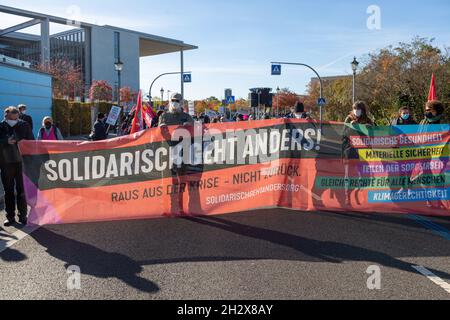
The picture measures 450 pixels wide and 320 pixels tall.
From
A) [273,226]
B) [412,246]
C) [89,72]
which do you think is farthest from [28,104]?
[89,72]

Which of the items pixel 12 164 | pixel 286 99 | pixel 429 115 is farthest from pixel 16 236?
pixel 286 99

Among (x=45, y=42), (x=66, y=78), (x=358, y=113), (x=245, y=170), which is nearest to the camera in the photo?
(x=245, y=170)

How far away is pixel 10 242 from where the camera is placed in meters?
6.48

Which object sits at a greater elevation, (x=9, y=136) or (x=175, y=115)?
(x=175, y=115)

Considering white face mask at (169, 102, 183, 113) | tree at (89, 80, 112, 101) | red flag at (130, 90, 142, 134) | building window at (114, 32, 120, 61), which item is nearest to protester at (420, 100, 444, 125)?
white face mask at (169, 102, 183, 113)

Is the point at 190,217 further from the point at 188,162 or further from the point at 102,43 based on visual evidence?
the point at 102,43

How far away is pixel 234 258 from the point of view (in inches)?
221

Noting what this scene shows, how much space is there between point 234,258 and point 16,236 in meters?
3.18

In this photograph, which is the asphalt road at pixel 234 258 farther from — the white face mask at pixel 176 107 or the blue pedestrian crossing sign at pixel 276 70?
the blue pedestrian crossing sign at pixel 276 70

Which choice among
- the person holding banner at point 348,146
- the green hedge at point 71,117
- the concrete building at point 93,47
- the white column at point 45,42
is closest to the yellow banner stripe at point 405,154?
the person holding banner at point 348,146

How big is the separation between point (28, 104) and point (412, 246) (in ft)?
73.6

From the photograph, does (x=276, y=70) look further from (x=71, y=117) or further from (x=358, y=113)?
(x=358, y=113)

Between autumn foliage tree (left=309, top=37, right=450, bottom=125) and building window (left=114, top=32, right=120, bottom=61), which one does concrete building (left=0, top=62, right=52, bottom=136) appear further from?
building window (left=114, top=32, right=120, bottom=61)

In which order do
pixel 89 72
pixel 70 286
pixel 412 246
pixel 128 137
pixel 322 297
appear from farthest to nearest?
pixel 89 72 < pixel 128 137 < pixel 412 246 < pixel 70 286 < pixel 322 297
